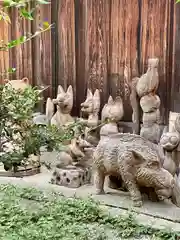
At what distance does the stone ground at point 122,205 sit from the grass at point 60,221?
102 mm

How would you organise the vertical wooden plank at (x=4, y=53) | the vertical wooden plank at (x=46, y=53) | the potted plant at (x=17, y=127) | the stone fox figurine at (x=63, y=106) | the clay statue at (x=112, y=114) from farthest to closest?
the vertical wooden plank at (x=4, y=53) → the vertical wooden plank at (x=46, y=53) → the stone fox figurine at (x=63, y=106) → the clay statue at (x=112, y=114) → the potted plant at (x=17, y=127)

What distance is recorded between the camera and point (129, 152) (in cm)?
276

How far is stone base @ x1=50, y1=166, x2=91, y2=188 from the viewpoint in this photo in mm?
3277

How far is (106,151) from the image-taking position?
9.60 ft

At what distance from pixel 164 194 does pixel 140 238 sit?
0.53 m

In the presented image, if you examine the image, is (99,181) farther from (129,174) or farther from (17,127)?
(17,127)

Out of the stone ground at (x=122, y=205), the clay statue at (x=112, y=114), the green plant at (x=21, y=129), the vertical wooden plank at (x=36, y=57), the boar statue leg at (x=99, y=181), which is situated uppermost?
the vertical wooden plank at (x=36, y=57)

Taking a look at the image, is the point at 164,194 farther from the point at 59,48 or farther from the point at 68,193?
the point at 59,48

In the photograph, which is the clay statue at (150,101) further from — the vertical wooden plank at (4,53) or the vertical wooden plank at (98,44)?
the vertical wooden plank at (4,53)

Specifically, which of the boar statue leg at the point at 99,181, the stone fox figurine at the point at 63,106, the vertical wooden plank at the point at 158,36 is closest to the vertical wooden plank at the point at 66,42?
the stone fox figurine at the point at 63,106

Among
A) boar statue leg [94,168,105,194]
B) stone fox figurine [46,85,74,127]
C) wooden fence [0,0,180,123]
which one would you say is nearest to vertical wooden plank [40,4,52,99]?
wooden fence [0,0,180,123]

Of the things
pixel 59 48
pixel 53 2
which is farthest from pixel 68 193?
pixel 53 2

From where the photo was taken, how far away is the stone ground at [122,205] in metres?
2.55

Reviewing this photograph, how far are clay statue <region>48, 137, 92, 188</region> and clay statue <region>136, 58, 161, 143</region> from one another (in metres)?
0.61
